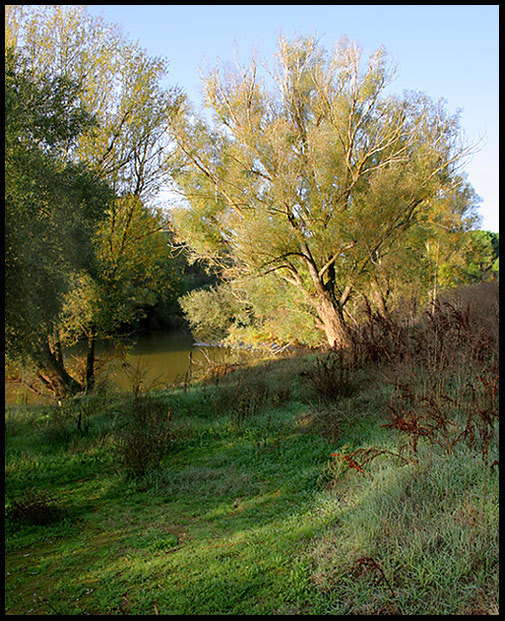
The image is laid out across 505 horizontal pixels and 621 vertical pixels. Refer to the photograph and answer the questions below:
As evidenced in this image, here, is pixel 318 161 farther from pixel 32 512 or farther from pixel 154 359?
pixel 154 359

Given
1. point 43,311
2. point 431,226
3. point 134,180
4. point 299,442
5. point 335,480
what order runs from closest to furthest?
1. point 335,480
2. point 299,442
3. point 43,311
4. point 134,180
5. point 431,226

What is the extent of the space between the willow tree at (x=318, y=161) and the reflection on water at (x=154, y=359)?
464 centimetres

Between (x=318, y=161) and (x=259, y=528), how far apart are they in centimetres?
1150

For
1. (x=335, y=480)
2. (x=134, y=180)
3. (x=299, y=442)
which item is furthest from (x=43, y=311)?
(x=134, y=180)

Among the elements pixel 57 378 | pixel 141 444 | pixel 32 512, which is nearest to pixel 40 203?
pixel 141 444

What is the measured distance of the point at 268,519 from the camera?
4215 mm

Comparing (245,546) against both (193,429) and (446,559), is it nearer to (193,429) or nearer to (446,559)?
(446,559)

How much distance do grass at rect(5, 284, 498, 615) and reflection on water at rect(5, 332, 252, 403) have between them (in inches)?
107

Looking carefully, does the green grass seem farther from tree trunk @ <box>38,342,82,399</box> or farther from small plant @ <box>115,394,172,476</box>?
tree trunk @ <box>38,342,82,399</box>

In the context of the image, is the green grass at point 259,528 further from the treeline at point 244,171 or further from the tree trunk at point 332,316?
the tree trunk at point 332,316

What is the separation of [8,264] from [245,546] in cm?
438

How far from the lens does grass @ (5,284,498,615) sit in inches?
121

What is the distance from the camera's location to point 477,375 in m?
5.84

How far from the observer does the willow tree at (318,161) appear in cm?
1400
